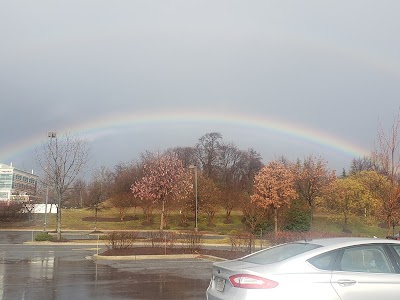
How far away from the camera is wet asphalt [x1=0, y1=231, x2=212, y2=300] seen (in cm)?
1073

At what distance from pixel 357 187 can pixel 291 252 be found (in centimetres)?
4256

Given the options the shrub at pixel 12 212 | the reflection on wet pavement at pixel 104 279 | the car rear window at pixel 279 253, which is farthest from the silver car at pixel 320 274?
the shrub at pixel 12 212

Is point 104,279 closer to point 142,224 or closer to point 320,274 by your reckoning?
point 320,274

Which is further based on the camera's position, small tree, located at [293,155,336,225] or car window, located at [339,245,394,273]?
small tree, located at [293,155,336,225]

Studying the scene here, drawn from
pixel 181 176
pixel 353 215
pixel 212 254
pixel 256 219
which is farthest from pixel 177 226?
pixel 212 254

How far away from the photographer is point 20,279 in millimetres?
13172

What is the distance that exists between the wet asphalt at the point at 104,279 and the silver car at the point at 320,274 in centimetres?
497

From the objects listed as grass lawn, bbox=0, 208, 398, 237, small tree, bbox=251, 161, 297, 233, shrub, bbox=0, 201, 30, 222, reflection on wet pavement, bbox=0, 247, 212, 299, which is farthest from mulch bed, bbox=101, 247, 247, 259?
shrub, bbox=0, 201, 30, 222

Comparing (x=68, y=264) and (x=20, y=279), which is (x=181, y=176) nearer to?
(x=68, y=264)

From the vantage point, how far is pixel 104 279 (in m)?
13.3

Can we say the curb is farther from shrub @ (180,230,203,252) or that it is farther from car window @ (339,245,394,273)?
car window @ (339,245,394,273)

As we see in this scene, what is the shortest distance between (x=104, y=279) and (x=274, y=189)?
Answer: 31696 mm

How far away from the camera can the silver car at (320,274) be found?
5.51m

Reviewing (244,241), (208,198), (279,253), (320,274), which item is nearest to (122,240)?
(244,241)
